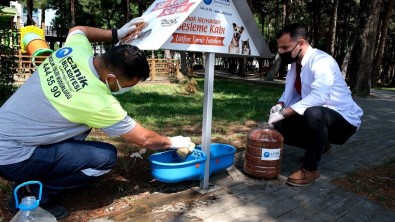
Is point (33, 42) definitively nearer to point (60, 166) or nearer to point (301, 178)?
point (60, 166)

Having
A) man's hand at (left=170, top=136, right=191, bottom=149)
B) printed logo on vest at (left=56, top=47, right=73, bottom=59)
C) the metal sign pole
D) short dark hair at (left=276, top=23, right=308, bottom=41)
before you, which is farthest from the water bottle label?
printed logo on vest at (left=56, top=47, right=73, bottom=59)

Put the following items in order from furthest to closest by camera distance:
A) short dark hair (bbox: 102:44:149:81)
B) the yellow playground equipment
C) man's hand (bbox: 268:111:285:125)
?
1. man's hand (bbox: 268:111:285:125)
2. the yellow playground equipment
3. short dark hair (bbox: 102:44:149:81)

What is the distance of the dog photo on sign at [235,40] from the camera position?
3.00 meters

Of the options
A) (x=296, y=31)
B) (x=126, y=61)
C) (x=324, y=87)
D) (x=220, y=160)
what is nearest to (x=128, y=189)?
(x=220, y=160)

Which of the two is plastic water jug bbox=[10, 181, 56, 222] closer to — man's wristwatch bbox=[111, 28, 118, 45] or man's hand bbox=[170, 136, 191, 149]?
man's hand bbox=[170, 136, 191, 149]

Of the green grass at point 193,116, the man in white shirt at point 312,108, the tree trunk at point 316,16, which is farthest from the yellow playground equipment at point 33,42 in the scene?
the tree trunk at point 316,16

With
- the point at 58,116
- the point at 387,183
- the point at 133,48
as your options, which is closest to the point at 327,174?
the point at 387,183

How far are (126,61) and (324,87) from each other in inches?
74.0

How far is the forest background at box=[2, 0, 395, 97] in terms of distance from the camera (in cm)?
1126

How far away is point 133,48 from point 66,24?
120 feet

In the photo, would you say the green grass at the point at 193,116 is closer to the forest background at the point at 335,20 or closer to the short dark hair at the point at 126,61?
the short dark hair at the point at 126,61

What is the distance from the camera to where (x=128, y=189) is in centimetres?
306

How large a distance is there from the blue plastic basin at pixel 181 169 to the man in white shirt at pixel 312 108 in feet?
2.85

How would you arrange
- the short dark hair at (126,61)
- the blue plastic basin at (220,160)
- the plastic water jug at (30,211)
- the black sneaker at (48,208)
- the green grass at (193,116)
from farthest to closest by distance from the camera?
the green grass at (193,116) → the blue plastic basin at (220,160) → the black sneaker at (48,208) → the short dark hair at (126,61) → the plastic water jug at (30,211)
